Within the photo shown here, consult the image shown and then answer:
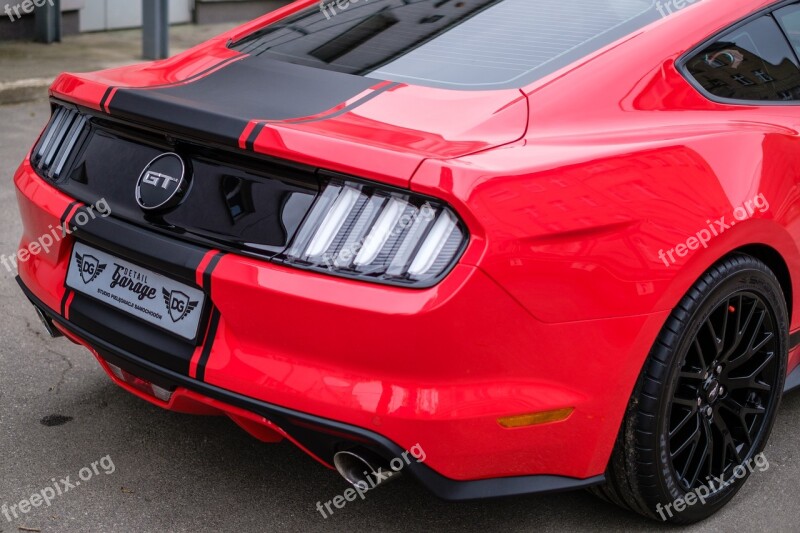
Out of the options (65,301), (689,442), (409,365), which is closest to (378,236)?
(409,365)

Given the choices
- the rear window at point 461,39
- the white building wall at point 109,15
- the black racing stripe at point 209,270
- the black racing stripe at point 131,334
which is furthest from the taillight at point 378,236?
Answer: the white building wall at point 109,15

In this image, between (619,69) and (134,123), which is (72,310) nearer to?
(134,123)

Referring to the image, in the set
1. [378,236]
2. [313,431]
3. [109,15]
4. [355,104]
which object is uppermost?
[109,15]

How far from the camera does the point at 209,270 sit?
237 cm

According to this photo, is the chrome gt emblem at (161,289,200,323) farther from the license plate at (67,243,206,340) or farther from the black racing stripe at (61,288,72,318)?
the black racing stripe at (61,288,72,318)

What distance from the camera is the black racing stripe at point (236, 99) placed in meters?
2.43

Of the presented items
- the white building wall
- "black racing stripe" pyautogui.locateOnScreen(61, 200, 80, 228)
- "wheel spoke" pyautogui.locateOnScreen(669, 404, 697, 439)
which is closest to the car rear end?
"black racing stripe" pyautogui.locateOnScreen(61, 200, 80, 228)

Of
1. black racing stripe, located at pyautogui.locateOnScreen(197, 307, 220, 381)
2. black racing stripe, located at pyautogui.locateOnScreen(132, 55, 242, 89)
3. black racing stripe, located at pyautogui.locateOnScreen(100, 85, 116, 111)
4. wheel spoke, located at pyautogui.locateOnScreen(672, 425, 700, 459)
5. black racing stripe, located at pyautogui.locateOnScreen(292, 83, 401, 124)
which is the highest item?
black racing stripe, located at pyautogui.locateOnScreen(100, 85, 116, 111)

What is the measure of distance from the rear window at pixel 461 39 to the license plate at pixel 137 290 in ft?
2.46

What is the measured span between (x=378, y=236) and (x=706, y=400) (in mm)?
1114

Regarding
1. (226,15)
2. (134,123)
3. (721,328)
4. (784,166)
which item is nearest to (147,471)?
(134,123)

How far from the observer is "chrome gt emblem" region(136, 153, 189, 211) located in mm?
2518

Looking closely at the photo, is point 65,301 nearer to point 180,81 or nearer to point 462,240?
point 180,81

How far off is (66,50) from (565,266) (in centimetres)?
830
